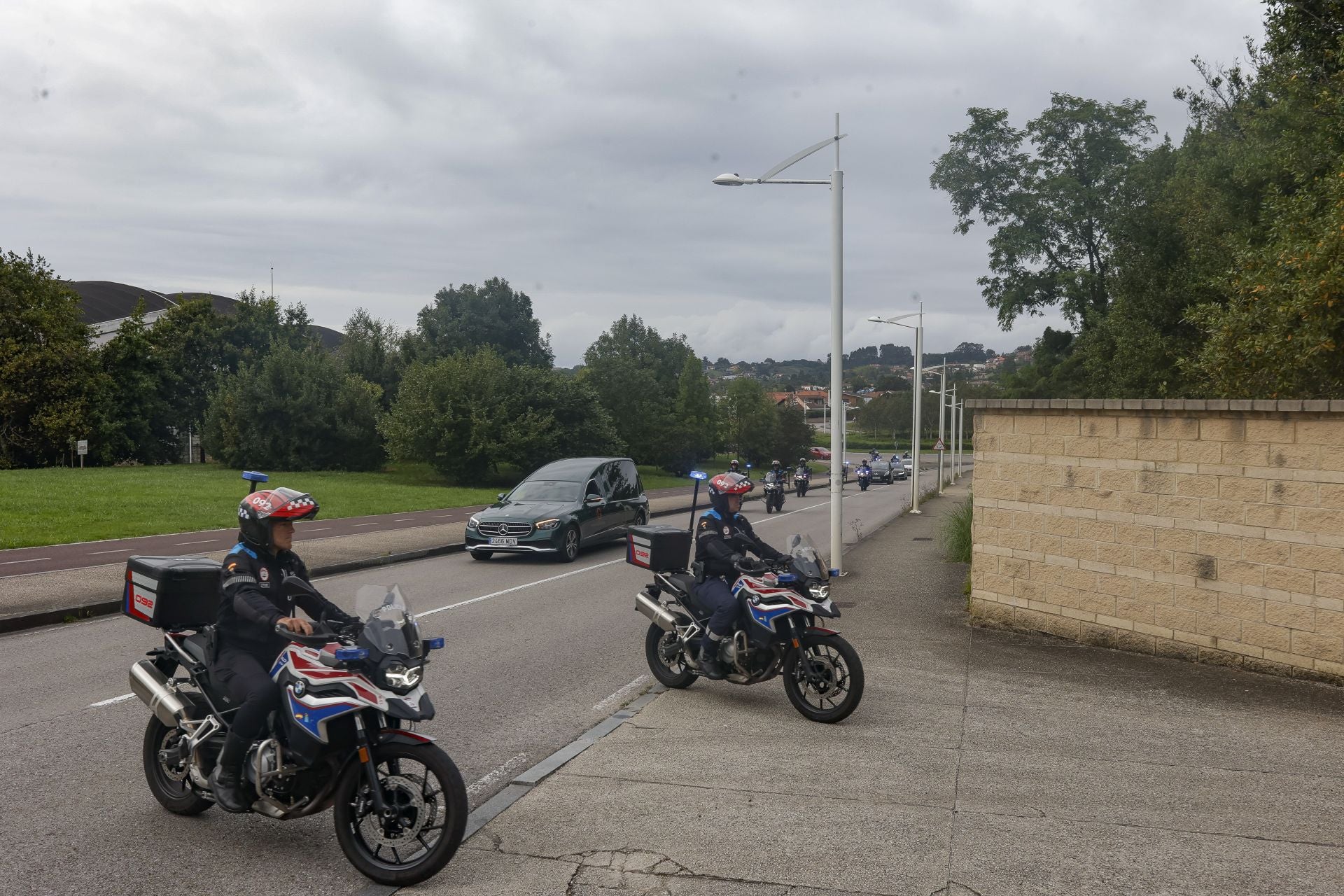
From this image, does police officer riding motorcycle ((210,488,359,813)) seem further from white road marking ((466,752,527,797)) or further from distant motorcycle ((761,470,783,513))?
distant motorcycle ((761,470,783,513))

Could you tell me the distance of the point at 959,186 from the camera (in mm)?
43625

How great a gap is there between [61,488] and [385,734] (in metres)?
34.6

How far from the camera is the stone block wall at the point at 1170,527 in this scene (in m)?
8.77

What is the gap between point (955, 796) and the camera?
19.2 feet

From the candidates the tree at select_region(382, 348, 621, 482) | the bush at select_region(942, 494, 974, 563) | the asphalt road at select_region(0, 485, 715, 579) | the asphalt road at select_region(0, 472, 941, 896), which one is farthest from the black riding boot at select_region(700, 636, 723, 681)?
the tree at select_region(382, 348, 621, 482)

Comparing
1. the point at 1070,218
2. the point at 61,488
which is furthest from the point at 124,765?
the point at 1070,218

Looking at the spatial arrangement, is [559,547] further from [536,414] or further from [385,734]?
[536,414]

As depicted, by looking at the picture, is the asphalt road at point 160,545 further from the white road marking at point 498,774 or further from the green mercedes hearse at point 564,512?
the white road marking at point 498,774

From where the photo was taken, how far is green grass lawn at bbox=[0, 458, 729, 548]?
23672 mm

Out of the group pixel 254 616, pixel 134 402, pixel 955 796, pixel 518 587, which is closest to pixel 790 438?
pixel 134 402

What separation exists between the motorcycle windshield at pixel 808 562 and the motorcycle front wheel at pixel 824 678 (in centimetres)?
43

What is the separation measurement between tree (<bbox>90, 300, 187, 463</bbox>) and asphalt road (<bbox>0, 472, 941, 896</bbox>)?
4760cm

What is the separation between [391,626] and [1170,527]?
7.62 meters

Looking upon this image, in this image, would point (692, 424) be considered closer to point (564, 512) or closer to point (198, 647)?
point (564, 512)
